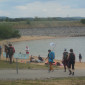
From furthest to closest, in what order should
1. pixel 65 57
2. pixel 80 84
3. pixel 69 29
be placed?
pixel 69 29 → pixel 65 57 → pixel 80 84

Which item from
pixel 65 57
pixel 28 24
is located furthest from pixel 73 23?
pixel 65 57

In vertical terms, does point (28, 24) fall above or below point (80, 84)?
above

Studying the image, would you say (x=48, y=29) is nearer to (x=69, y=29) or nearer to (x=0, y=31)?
(x=69, y=29)

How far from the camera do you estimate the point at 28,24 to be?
5482 inches

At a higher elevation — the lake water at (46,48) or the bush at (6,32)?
the bush at (6,32)

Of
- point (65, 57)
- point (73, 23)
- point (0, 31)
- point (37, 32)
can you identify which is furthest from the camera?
point (73, 23)

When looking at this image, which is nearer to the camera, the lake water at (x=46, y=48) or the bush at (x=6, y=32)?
the lake water at (x=46, y=48)

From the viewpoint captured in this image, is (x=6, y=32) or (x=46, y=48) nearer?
(x=46, y=48)

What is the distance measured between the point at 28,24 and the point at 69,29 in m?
22.4

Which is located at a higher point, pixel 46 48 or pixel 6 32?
pixel 6 32

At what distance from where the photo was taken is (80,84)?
9883mm

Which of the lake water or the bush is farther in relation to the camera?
the bush

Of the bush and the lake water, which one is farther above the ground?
the bush

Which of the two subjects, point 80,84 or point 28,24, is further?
point 28,24
